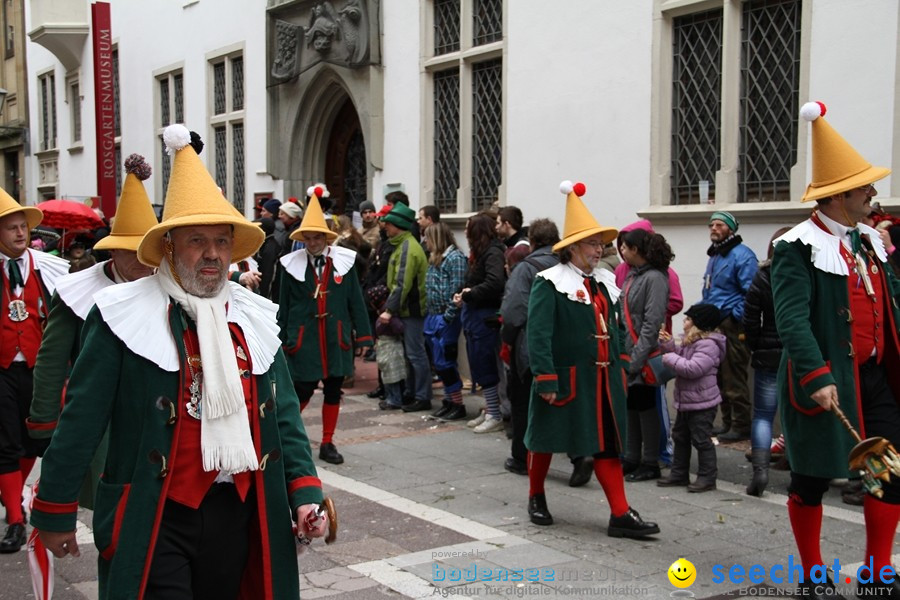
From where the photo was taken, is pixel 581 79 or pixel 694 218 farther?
pixel 581 79

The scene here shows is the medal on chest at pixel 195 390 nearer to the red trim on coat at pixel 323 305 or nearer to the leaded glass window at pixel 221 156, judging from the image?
the red trim on coat at pixel 323 305

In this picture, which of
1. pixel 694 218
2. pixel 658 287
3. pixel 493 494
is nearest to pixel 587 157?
pixel 694 218

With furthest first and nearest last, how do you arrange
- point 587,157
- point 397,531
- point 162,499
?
point 587,157, point 397,531, point 162,499

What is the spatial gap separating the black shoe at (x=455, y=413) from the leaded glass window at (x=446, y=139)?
348 cm

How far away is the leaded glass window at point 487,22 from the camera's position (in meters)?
12.1

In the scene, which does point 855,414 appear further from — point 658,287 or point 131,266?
point 131,266

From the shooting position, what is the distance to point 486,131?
1251cm

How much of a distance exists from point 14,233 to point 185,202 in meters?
2.84

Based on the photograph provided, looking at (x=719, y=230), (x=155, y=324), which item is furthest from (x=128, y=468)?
(x=719, y=230)

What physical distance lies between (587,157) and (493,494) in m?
4.61

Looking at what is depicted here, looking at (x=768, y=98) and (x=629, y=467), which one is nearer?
(x=629, y=467)

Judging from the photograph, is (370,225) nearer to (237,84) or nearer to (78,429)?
(237,84)

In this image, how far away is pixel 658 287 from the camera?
24.5 ft

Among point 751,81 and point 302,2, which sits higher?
point 302,2
